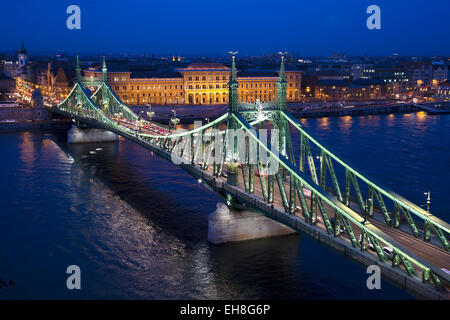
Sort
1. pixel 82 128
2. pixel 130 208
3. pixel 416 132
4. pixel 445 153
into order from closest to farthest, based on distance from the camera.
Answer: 1. pixel 130 208
2. pixel 445 153
3. pixel 82 128
4. pixel 416 132

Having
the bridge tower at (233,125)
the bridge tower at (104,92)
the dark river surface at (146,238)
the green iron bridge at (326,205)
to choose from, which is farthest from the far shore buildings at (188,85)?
the bridge tower at (233,125)

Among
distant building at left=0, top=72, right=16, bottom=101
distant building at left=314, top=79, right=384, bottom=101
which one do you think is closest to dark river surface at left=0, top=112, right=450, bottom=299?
distant building at left=314, top=79, right=384, bottom=101

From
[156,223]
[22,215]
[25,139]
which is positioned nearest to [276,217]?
[156,223]

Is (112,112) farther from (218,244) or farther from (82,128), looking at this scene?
(218,244)

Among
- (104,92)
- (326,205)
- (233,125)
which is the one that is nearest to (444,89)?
(104,92)

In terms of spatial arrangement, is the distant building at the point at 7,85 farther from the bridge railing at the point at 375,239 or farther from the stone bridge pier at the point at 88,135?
the bridge railing at the point at 375,239

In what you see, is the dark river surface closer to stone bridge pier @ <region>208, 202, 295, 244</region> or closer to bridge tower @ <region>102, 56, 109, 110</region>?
stone bridge pier @ <region>208, 202, 295, 244</region>
